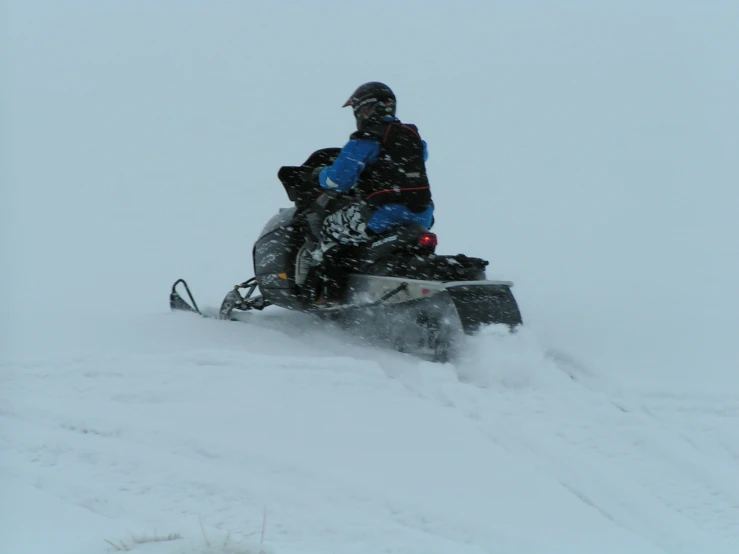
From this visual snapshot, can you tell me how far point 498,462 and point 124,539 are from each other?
1.14 metres

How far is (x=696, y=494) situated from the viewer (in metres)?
2.22

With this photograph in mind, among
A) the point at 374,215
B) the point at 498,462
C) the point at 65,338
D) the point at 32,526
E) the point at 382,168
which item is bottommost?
the point at 32,526

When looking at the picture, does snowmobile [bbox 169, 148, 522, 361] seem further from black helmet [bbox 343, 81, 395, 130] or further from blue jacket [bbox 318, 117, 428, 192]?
black helmet [bbox 343, 81, 395, 130]

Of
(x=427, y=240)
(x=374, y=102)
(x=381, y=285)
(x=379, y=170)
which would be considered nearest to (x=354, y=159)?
(x=379, y=170)

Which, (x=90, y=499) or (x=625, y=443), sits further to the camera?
(x=625, y=443)

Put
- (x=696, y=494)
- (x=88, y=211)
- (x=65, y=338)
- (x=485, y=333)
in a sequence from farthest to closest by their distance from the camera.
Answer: (x=88, y=211) → (x=65, y=338) → (x=485, y=333) → (x=696, y=494)

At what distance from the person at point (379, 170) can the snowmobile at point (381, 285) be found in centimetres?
11

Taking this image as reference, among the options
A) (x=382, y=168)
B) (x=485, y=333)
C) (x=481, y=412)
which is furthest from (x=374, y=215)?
(x=481, y=412)

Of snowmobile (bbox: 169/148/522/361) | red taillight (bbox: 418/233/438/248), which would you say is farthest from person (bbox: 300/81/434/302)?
red taillight (bbox: 418/233/438/248)

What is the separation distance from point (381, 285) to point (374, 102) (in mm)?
972

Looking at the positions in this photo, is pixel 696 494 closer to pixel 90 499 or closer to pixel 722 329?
pixel 90 499

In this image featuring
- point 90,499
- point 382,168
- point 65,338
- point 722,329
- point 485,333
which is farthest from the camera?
point 722,329

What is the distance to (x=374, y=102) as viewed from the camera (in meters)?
3.82

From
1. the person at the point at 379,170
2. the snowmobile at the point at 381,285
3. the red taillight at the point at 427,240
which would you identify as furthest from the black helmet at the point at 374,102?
the red taillight at the point at 427,240
